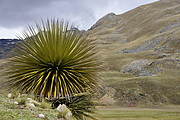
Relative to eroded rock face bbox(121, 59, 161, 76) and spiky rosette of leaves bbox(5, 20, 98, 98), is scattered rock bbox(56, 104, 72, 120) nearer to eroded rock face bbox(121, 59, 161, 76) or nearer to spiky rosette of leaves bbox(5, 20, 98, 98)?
spiky rosette of leaves bbox(5, 20, 98, 98)

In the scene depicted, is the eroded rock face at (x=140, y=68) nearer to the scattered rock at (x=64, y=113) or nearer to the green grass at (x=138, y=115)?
the green grass at (x=138, y=115)

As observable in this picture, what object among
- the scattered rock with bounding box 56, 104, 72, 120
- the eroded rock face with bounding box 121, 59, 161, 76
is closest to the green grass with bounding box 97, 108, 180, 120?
the scattered rock with bounding box 56, 104, 72, 120

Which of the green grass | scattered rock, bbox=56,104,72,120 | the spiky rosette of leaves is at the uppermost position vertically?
the spiky rosette of leaves

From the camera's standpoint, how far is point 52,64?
7605mm

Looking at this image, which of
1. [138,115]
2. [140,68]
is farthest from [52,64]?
[140,68]

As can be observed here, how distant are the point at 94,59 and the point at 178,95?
24.3 m

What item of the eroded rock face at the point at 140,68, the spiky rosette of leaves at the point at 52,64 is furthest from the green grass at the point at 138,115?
the eroded rock face at the point at 140,68

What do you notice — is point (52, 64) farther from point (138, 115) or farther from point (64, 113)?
point (138, 115)

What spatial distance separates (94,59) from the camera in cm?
804

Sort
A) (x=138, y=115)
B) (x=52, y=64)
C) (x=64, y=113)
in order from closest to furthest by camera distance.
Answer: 1. (x=64, y=113)
2. (x=52, y=64)
3. (x=138, y=115)

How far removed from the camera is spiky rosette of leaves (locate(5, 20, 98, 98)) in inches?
293

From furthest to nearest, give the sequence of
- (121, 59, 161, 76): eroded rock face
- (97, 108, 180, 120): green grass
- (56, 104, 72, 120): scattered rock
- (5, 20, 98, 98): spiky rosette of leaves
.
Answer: (121, 59, 161, 76): eroded rock face < (97, 108, 180, 120): green grass < (5, 20, 98, 98): spiky rosette of leaves < (56, 104, 72, 120): scattered rock

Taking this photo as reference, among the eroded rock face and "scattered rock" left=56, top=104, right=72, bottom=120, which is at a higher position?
the eroded rock face

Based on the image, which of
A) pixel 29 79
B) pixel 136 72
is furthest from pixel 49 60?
pixel 136 72
